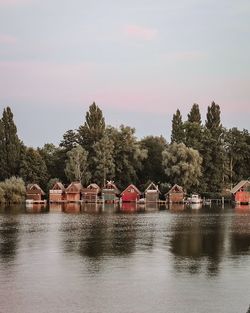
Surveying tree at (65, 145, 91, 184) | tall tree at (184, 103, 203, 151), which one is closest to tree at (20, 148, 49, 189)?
tree at (65, 145, 91, 184)

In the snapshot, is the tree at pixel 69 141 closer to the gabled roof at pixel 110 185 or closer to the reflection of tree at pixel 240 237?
the gabled roof at pixel 110 185

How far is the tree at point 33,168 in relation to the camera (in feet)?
352

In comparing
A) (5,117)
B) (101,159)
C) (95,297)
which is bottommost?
(95,297)

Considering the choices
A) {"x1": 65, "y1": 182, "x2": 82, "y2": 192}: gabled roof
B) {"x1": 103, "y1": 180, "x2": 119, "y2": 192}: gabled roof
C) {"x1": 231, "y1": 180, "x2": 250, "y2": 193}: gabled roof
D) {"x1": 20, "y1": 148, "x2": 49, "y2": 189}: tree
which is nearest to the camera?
{"x1": 231, "y1": 180, "x2": 250, "y2": 193}: gabled roof

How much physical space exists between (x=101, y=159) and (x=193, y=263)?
7412cm

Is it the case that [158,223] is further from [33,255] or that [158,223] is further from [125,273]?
[125,273]

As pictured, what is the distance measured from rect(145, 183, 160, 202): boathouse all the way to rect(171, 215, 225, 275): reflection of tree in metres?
41.9

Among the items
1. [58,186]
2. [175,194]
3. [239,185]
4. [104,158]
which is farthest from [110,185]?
[239,185]

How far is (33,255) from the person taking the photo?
124ft

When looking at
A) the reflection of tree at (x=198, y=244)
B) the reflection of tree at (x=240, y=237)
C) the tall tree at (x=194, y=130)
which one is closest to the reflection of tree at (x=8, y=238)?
the reflection of tree at (x=198, y=244)

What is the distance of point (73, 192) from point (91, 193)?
3304mm

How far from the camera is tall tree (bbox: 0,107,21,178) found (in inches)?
4107

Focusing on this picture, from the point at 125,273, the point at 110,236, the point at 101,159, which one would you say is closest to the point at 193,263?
the point at 125,273

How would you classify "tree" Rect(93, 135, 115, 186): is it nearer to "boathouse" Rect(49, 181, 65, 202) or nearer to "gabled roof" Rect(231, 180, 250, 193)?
"boathouse" Rect(49, 181, 65, 202)
